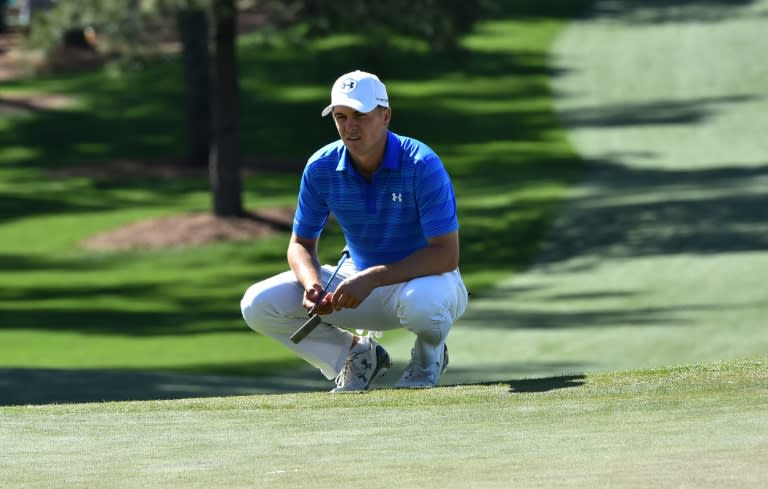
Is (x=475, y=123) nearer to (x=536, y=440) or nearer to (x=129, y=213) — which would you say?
(x=129, y=213)

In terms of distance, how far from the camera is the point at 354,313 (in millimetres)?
8703

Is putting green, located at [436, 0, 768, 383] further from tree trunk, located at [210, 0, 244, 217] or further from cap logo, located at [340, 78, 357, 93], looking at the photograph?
cap logo, located at [340, 78, 357, 93]

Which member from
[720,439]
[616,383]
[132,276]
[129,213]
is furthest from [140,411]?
[129,213]

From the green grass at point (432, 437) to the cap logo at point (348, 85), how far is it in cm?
145

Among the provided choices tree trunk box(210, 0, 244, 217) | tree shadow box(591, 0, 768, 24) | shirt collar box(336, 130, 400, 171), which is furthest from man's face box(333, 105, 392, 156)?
tree shadow box(591, 0, 768, 24)

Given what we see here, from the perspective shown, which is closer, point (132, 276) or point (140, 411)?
point (140, 411)

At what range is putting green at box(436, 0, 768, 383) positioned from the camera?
15.2m

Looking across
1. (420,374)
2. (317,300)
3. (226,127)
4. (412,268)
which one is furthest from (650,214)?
(317,300)

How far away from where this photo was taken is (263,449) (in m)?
6.34

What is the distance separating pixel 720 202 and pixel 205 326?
9.82 m

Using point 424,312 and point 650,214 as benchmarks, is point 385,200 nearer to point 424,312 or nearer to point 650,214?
point 424,312

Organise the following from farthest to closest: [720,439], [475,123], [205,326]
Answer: [475,123], [205,326], [720,439]

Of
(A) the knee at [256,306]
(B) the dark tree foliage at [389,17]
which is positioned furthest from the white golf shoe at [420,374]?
(B) the dark tree foliage at [389,17]

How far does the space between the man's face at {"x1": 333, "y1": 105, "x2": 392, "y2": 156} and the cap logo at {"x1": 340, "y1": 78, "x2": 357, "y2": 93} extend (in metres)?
0.09
